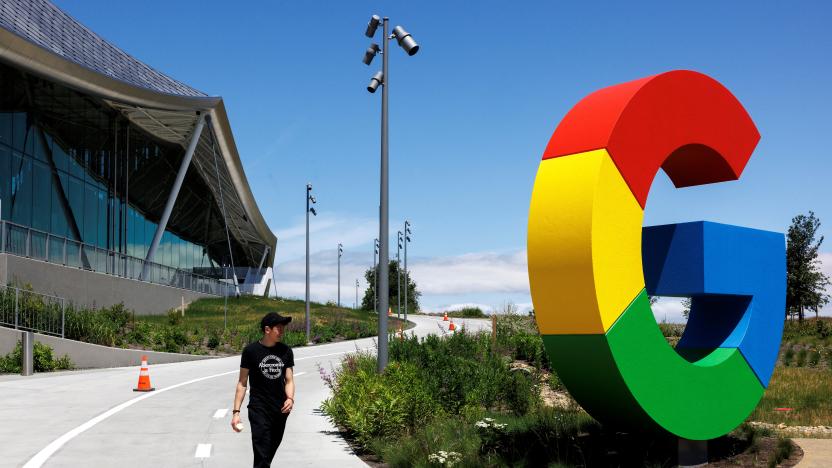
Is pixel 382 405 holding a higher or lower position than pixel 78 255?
lower

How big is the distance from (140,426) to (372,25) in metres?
9.36

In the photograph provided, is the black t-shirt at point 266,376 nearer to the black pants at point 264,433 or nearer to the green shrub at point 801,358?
the black pants at point 264,433

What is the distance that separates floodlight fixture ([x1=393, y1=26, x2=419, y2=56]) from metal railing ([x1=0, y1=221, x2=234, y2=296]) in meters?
20.7

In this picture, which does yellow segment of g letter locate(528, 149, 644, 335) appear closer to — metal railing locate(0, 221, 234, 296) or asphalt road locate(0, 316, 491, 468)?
asphalt road locate(0, 316, 491, 468)

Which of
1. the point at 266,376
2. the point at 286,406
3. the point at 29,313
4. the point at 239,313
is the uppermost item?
the point at 239,313

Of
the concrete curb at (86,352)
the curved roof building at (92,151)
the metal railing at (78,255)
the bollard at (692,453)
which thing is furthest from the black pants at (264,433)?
the metal railing at (78,255)

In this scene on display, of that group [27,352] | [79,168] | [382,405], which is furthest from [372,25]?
[79,168]

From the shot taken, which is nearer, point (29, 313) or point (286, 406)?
point (286, 406)

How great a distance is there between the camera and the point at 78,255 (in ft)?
125

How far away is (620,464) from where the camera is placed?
9320 millimetres

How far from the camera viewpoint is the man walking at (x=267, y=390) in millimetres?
7496

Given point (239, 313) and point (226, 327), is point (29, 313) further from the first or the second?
point (239, 313)

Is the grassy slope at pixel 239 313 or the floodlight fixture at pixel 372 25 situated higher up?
the floodlight fixture at pixel 372 25

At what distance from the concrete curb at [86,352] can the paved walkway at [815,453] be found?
2038cm
